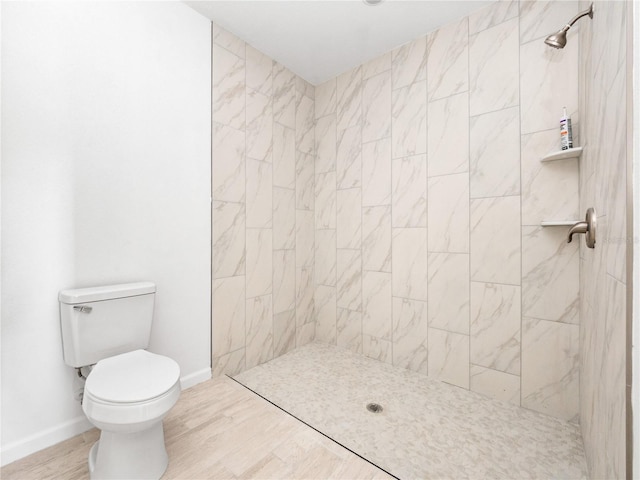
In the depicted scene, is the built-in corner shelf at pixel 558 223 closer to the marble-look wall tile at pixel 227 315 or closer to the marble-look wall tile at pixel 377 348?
the marble-look wall tile at pixel 377 348

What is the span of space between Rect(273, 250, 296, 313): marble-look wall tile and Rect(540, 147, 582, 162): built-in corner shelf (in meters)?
1.93

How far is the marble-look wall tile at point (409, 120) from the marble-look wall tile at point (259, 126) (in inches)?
39.7

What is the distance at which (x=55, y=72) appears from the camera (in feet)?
4.85

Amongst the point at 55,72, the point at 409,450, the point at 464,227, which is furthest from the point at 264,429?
the point at 55,72

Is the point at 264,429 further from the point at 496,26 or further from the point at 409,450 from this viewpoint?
the point at 496,26

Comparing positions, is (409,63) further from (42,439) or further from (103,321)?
(42,439)

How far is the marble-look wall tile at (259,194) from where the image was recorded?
7.73 feet

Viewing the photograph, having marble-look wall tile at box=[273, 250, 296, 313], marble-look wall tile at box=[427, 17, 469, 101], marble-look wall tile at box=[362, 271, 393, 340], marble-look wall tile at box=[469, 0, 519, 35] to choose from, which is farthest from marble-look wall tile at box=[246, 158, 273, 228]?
marble-look wall tile at box=[469, 0, 519, 35]

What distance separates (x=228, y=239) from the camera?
222cm

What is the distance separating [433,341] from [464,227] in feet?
2.78

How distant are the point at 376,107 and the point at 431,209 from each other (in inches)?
39.1

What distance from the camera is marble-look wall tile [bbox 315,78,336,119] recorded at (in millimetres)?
2803

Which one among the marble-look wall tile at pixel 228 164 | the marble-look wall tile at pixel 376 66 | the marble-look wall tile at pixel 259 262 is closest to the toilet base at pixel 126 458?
the marble-look wall tile at pixel 259 262

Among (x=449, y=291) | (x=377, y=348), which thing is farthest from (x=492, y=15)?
(x=377, y=348)
